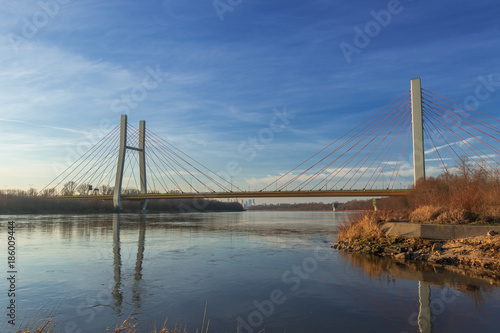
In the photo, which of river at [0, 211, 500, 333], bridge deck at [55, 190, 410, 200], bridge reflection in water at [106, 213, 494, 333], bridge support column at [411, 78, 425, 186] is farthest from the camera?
bridge deck at [55, 190, 410, 200]

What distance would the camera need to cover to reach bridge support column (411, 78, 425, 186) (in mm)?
30016

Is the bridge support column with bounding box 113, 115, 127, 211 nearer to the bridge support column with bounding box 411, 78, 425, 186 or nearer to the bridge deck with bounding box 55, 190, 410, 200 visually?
the bridge deck with bounding box 55, 190, 410, 200

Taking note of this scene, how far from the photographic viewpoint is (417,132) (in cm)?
3095

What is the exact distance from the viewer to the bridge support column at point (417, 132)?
98.5ft

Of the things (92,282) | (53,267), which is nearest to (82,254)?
(53,267)

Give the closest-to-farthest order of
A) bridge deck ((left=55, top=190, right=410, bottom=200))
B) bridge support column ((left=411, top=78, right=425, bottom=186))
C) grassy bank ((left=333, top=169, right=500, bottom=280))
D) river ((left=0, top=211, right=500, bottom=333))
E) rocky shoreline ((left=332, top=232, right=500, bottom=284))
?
river ((left=0, top=211, right=500, bottom=333))
rocky shoreline ((left=332, top=232, right=500, bottom=284))
grassy bank ((left=333, top=169, right=500, bottom=280))
bridge support column ((left=411, top=78, right=425, bottom=186))
bridge deck ((left=55, top=190, right=410, bottom=200))

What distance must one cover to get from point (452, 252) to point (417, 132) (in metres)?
19.8

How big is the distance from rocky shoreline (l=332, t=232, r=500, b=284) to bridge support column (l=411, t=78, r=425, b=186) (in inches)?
625

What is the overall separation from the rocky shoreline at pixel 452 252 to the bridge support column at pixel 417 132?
1587 centimetres

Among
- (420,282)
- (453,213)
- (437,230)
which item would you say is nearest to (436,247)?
(437,230)

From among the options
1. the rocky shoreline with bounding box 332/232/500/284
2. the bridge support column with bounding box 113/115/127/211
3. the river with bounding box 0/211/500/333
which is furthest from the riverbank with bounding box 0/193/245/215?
the rocky shoreline with bounding box 332/232/500/284

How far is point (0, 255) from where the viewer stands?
14984 millimetres

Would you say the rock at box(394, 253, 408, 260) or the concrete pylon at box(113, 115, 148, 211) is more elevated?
the concrete pylon at box(113, 115, 148, 211)

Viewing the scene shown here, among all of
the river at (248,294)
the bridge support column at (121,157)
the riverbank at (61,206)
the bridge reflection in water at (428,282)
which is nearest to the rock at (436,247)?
the bridge reflection in water at (428,282)
